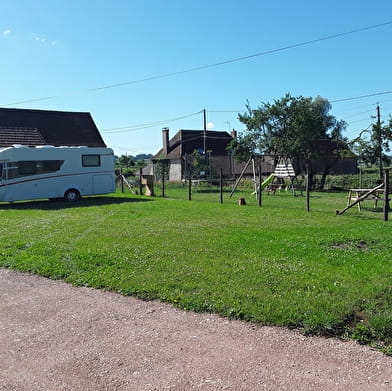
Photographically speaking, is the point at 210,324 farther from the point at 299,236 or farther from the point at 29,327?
the point at 299,236

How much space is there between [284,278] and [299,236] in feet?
11.3

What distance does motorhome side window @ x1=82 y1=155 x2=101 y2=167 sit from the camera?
779 inches

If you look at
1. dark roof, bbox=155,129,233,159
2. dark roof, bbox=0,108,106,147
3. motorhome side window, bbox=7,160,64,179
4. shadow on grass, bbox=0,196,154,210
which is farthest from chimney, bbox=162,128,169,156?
motorhome side window, bbox=7,160,64,179

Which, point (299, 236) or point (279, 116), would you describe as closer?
point (299, 236)

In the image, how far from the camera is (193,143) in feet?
156

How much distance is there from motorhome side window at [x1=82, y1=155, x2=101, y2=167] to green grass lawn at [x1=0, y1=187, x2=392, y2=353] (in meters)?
8.46

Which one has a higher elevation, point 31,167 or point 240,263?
point 31,167

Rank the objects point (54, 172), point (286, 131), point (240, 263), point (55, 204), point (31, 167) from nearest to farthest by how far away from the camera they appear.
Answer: point (240, 263) → point (55, 204) → point (31, 167) → point (54, 172) → point (286, 131)

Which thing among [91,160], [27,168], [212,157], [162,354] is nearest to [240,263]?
[162,354]

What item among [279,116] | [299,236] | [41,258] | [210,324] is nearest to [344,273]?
[210,324]

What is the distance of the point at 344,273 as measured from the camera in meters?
5.67

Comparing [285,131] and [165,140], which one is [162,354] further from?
[165,140]

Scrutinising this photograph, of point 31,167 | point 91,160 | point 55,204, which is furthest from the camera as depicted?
point 91,160

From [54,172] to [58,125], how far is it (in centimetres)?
1677
